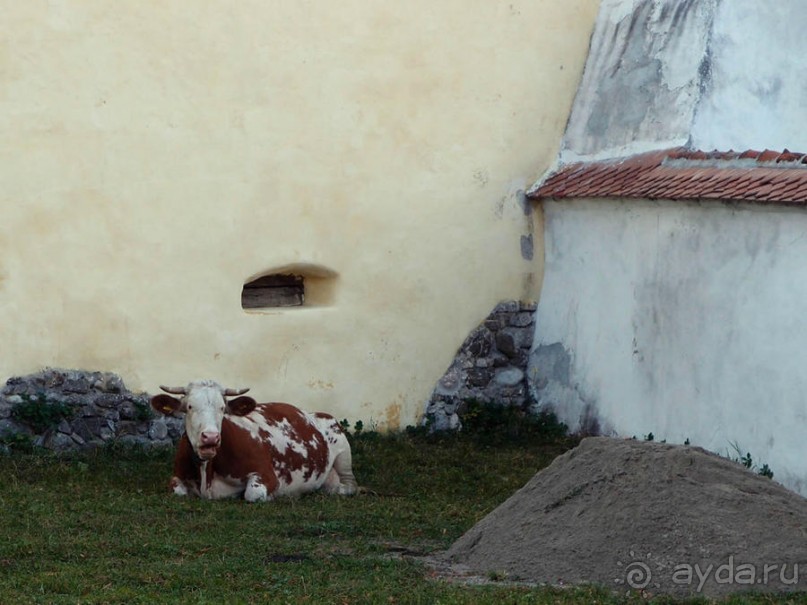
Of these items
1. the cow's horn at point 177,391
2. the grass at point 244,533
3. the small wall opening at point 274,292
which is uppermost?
the small wall opening at point 274,292

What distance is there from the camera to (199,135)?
1227cm

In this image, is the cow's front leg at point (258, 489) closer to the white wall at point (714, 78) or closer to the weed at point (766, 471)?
the weed at point (766, 471)

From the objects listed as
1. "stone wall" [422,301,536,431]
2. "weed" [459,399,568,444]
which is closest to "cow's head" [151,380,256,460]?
"stone wall" [422,301,536,431]

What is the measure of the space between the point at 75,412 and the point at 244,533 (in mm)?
3563

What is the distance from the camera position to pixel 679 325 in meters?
11.8

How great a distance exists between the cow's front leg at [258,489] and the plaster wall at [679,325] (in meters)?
3.55

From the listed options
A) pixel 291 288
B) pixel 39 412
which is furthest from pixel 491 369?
pixel 39 412

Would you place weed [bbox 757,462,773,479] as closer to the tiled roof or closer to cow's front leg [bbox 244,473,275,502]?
the tiled roof

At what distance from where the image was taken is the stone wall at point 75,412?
458 inches

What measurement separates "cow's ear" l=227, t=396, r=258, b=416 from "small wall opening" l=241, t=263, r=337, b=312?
230 cm

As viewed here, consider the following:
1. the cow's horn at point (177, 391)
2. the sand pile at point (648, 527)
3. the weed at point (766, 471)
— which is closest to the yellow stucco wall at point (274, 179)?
the cow's horn at point (177, 391)

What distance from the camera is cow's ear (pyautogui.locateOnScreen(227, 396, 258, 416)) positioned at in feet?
34.4

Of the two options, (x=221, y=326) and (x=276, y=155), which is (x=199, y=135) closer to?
(x=276, y=155)

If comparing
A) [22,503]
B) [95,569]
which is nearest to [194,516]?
[22,503]
